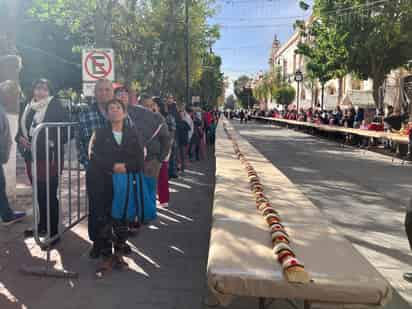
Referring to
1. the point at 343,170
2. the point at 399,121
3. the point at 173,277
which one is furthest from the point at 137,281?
the point at 399,121

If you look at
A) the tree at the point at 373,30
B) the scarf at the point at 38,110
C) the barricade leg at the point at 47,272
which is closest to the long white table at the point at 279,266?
the barricade leg at the point at 47,272

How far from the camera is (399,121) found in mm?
17438

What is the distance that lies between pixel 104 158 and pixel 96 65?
13.2 ft

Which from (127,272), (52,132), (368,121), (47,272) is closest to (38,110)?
(52,132)

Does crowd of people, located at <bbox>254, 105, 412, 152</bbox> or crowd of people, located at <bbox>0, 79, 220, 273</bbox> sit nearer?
crowd of people, located at <bbox>0, 79, 220, 273</bbox>

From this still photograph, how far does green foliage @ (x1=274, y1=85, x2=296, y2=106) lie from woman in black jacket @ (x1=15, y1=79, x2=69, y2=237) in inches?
2612

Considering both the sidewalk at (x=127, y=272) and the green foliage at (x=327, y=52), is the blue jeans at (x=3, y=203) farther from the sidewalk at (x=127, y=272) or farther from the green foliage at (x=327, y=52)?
the green foliage at (x=327, y=52)

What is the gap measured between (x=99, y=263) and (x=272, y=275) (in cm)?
232

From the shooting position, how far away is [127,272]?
4523mm

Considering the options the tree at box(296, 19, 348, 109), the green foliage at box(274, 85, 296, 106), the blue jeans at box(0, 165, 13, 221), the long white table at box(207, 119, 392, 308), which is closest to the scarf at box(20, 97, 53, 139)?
the blue jeans at box(0, 165, 13, 221)

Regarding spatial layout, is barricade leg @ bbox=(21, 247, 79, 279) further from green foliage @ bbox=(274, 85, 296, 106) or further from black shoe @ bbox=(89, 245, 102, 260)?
green foliage @ bbox=(274, 85, 296, 106)

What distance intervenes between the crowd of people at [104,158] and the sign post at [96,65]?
194cm

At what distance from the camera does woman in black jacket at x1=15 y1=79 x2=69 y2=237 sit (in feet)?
16.9

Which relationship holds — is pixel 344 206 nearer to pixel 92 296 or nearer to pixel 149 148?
pixel 149 148
